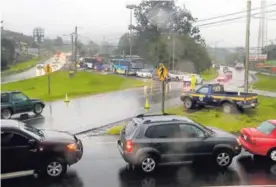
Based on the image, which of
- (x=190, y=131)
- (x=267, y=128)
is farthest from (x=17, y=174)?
(x=267, y=128)

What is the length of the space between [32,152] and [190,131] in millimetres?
4144

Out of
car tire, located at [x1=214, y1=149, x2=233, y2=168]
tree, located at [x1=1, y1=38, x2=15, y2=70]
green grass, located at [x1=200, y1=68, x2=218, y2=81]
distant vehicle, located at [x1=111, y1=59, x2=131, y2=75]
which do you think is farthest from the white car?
car tire, located at [x1=214, y1=149, x2=233, y2=168]

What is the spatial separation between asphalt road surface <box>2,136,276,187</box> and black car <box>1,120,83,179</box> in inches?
11.3

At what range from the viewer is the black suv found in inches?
378

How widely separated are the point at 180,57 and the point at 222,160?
5513 centimetres

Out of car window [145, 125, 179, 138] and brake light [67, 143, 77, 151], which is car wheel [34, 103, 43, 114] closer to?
brake light [67, 143, 77, 151]

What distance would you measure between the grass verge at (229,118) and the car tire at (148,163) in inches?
207

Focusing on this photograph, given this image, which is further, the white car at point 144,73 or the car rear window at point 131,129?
the white car at point 144,73

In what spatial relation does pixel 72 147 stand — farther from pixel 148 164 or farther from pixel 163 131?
pixel 163 131

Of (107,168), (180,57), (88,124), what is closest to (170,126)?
(107,168)

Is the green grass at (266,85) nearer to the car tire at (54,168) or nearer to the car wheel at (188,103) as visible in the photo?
the car wheel at (188,103)

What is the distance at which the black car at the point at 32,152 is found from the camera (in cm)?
880

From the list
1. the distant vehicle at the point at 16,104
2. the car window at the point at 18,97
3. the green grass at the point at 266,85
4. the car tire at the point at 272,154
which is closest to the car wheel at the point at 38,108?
the distant vehicle at the point at 16,104

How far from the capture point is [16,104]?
60.1 ft
